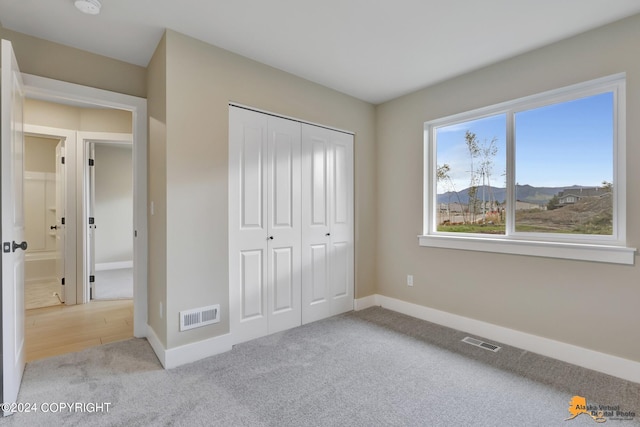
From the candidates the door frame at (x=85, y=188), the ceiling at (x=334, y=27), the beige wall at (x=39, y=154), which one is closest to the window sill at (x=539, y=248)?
the ceiling at (x=334, y=27)

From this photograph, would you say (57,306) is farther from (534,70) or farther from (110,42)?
(534,70)

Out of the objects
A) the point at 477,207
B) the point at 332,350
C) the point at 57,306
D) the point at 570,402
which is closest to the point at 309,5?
the point at 477,207

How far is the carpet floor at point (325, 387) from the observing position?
174 centimetres

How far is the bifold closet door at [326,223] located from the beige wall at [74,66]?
164 cm

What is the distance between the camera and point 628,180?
7.04 ft

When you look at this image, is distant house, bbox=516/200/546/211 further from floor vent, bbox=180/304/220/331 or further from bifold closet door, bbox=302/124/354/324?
floor vent, bbox=180/304/220/331

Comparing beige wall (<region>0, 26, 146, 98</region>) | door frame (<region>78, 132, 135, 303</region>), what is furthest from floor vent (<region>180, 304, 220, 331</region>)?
door frame (<region>78, 132, 135, 303</region>)

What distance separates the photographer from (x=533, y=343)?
254cm

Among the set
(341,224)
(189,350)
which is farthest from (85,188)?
(341,224)

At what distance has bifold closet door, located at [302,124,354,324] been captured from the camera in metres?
3.20

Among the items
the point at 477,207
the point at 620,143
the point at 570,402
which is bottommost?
the point at 570,402

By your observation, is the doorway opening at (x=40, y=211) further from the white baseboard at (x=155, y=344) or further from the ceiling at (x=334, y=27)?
the ceiling at (x=334, y=27)

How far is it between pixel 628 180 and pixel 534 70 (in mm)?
1107

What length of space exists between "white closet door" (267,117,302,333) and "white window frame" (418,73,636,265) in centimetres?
142
